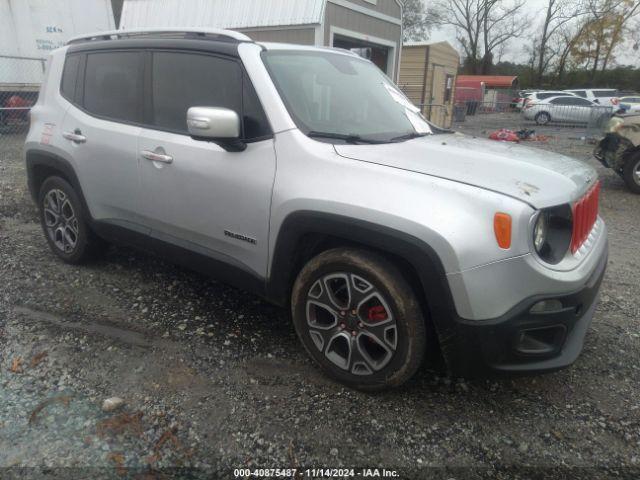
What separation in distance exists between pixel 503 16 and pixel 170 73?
59327 mm

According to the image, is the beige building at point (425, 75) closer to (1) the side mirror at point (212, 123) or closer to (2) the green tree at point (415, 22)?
(1) the side mirror at point (212, 123)

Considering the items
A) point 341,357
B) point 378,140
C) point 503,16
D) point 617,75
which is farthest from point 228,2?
point 503,16

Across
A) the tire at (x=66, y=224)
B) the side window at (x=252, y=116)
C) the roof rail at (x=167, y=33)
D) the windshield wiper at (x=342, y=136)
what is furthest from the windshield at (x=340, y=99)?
the tire at (x=66, y=224)

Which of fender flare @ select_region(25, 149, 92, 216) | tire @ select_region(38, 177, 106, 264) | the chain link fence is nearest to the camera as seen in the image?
fender flare @ select_region(25, 149, 92, 216)

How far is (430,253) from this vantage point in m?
2.11

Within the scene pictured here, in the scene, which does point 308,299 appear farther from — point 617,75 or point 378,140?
point 617,75

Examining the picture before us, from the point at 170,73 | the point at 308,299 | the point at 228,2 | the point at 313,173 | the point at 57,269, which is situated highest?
the point at 228,2

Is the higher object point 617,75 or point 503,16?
point 503,16

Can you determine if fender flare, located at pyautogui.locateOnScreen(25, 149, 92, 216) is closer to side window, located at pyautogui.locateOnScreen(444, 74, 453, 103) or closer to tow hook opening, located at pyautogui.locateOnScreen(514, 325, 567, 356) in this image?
tow hook opening, located at pyautogui.locateOnScreen(514, 325, 567, 356)

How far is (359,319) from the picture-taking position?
2.49 meters

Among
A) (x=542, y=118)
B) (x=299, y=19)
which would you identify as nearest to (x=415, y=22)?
(x=542, y=118)

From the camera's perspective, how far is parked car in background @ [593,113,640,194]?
7711 millimetres

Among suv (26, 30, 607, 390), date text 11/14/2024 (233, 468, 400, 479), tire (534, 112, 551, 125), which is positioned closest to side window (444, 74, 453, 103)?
tire (534, 112, 551, 125)

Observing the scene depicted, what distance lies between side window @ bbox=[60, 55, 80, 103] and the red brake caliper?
119 inches
